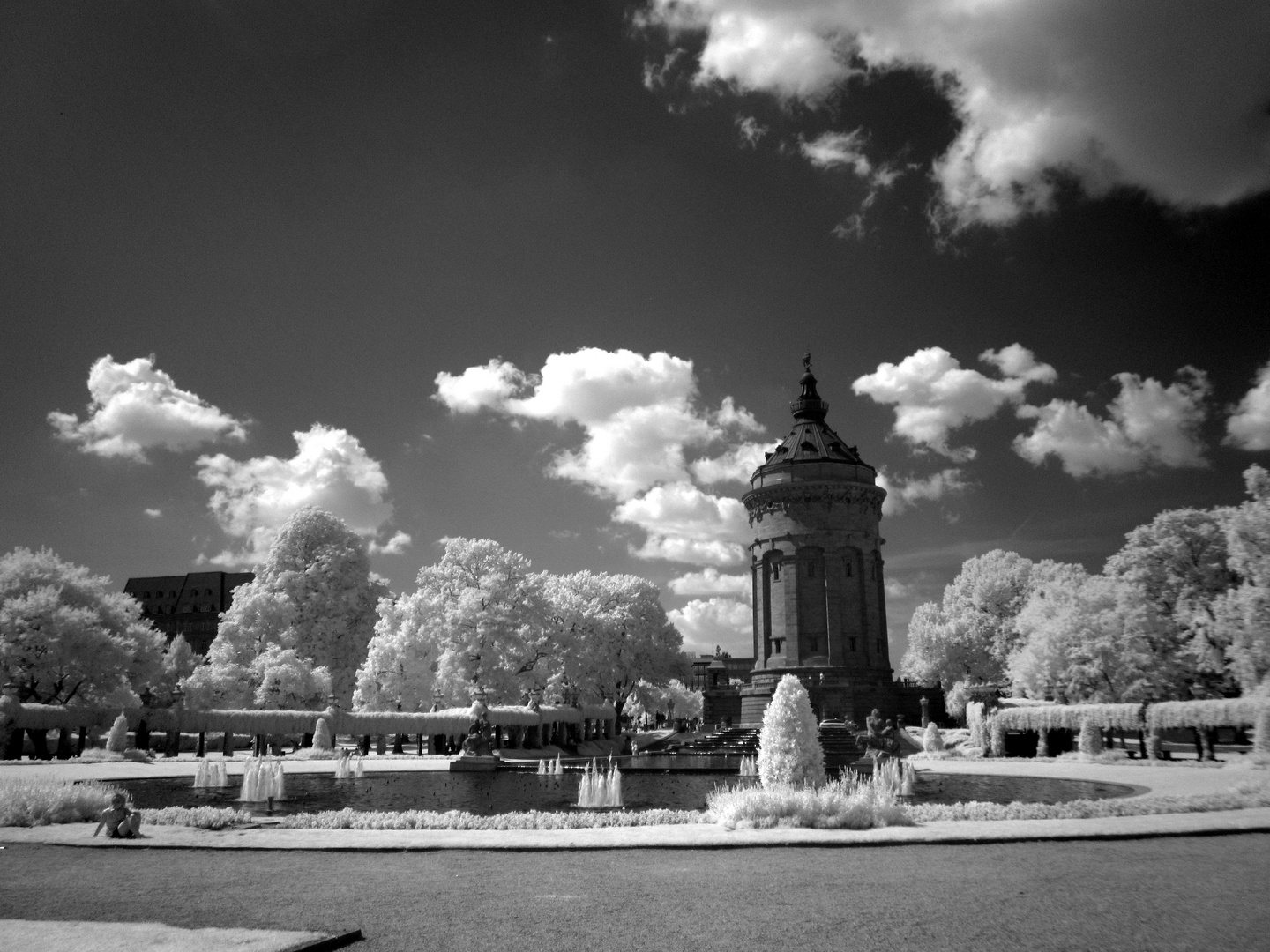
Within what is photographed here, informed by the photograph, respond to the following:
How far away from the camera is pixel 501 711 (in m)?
48.8

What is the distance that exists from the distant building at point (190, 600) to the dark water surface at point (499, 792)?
9952cm

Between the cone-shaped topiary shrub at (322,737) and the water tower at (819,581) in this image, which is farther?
the water tower at (819,581)

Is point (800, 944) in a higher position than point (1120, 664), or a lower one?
lower

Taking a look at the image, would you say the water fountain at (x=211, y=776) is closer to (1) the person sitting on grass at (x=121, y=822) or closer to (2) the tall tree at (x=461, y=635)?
(1) the person sitting on grass at (x=121, y=822)

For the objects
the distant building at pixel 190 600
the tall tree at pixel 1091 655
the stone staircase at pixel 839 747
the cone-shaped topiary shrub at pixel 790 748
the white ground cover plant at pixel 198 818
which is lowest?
the stone staircase at pixel 839 747

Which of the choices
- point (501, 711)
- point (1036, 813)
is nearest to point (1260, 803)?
point (1036, 813)

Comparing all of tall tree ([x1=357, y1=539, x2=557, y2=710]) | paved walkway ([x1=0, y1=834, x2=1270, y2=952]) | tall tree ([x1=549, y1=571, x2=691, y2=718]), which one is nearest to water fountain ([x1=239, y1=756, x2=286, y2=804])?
paved walkway ([x1=0, y1=834, x2=1270, y2=952])

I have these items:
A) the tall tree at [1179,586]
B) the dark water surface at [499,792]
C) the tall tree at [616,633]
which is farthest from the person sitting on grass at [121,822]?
the tall tree at [616,633]

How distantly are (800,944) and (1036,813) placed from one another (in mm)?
10427

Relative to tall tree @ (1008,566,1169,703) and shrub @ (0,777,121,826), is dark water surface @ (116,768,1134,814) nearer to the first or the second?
shrub @ (0,777,121,826)

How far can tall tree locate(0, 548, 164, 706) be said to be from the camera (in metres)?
43.2

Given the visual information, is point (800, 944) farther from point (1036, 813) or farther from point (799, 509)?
point (799, 509)

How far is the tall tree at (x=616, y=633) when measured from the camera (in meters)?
67.6

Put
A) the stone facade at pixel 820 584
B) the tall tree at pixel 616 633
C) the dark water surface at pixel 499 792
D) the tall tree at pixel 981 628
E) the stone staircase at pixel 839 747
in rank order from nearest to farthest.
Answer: the dark water surface at pixel 499 792 → the stone staircase at pixel 839 747 → the tall tree at pixel 616 633 → the stone facade at pixel 820 584 → the tall tree at pixel 981 628
